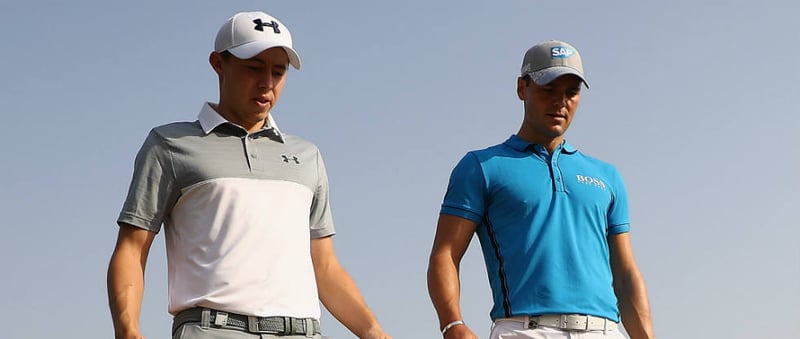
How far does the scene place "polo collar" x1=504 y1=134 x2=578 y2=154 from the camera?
7484 millimetres

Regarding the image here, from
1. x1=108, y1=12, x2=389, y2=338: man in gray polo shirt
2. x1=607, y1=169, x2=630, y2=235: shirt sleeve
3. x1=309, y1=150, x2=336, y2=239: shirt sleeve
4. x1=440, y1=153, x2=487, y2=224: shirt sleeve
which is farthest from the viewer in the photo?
x1=607, y1=169, x2=630, y2=235: shirt sleeve

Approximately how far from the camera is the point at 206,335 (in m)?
5.72

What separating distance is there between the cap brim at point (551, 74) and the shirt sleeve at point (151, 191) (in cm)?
250

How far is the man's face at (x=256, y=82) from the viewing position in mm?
6188

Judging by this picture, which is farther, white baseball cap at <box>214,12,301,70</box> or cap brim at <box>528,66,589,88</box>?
cap brim at <box>528,66,589,88</box>

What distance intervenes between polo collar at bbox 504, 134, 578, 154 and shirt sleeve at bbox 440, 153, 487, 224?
306mm

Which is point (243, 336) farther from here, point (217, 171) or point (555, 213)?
point (555, 213)

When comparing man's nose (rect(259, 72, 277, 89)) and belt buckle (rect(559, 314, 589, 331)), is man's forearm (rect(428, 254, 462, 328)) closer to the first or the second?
belt buckle (rect(559, 314, 589, 331))

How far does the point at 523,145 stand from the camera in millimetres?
7492

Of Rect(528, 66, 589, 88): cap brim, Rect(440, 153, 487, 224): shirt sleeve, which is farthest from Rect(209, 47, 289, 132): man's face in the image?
Rect(528, 66, 589, 88): cap brim

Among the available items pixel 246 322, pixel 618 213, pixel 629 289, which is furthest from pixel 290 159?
pixel 629 289

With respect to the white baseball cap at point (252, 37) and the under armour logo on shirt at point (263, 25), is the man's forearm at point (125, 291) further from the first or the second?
the under armour logo on shirt at point (263, 25)

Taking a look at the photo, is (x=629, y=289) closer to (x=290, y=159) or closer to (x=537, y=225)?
(x=537, y=225)

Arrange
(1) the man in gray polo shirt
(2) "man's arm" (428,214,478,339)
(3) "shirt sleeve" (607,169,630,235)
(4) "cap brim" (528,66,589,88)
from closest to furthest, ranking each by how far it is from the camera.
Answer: (1) the man in gray polo shirt
(2) "man's arm" (428,214,478,339)
(4) "cap brim" (528,66,589,88)
(3) "shirt sleeve" (607,169,630,235)
